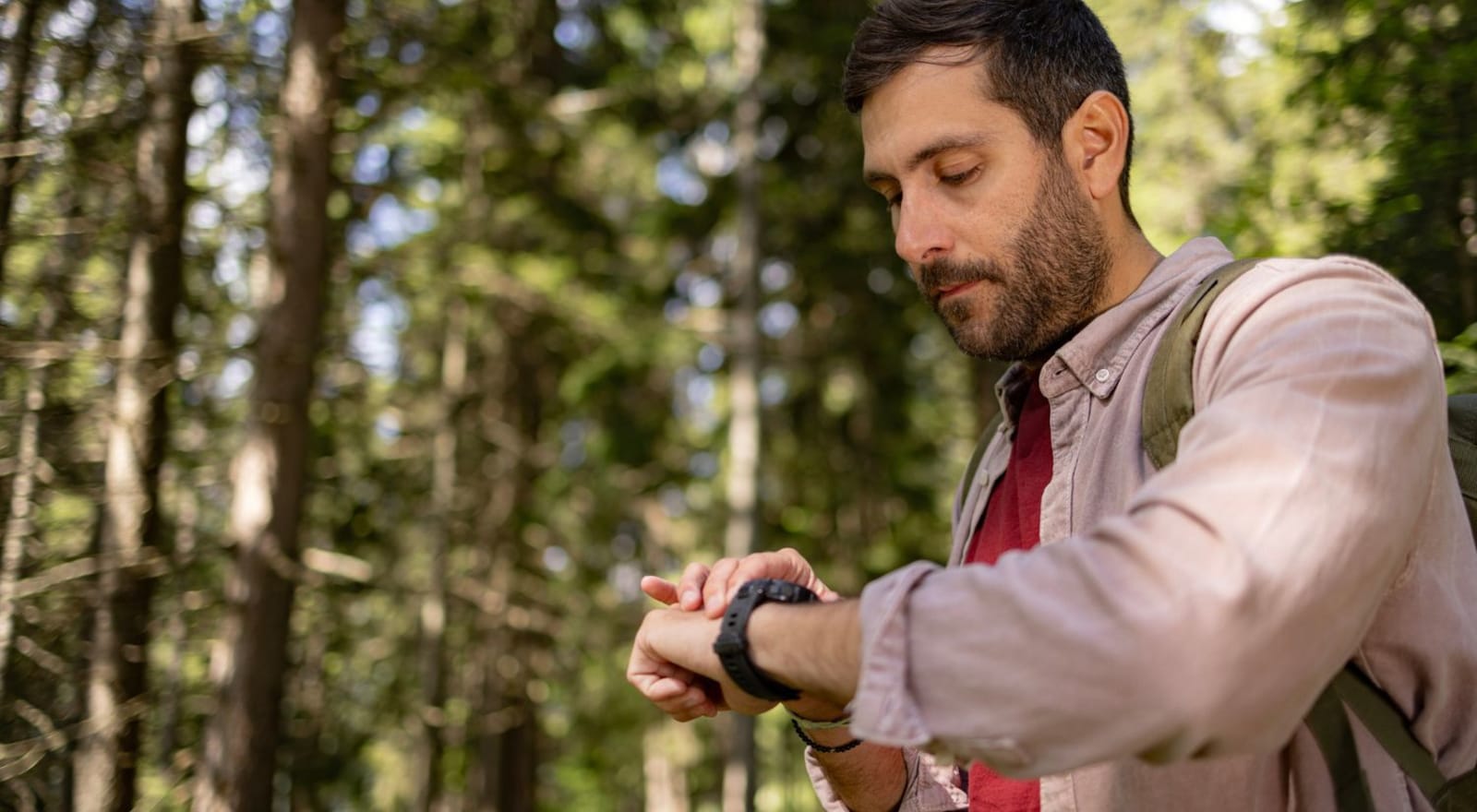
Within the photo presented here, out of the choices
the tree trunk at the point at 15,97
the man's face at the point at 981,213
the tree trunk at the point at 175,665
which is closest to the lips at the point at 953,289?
the man's face at the point at 981,213

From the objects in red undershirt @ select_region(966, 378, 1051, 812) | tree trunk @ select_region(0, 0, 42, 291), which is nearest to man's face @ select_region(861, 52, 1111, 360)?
red undershirt @ select_region(966, 378, 1051, 812)

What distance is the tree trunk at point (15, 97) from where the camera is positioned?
5195mm

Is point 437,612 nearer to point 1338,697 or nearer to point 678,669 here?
point 678,669

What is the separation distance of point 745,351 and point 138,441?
697 cm

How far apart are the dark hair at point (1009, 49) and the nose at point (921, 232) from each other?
0.70 feet

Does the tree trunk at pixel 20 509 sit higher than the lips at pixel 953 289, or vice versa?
the lips at pixel 953 289

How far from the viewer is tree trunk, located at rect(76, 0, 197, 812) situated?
6.64 metres

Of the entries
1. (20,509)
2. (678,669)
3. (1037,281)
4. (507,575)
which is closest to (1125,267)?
(1037,281)

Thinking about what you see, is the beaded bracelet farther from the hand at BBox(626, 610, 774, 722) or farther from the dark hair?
the dark hair

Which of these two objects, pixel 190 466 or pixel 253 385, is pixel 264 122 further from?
pixel 190 466

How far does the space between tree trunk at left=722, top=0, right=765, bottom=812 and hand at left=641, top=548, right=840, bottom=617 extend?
10018mm

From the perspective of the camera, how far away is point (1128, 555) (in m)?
1.03

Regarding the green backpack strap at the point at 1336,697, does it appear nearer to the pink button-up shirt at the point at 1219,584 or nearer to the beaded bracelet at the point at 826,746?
the pink button-up shirt at the point at 1219,584

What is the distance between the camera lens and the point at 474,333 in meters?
17.5
